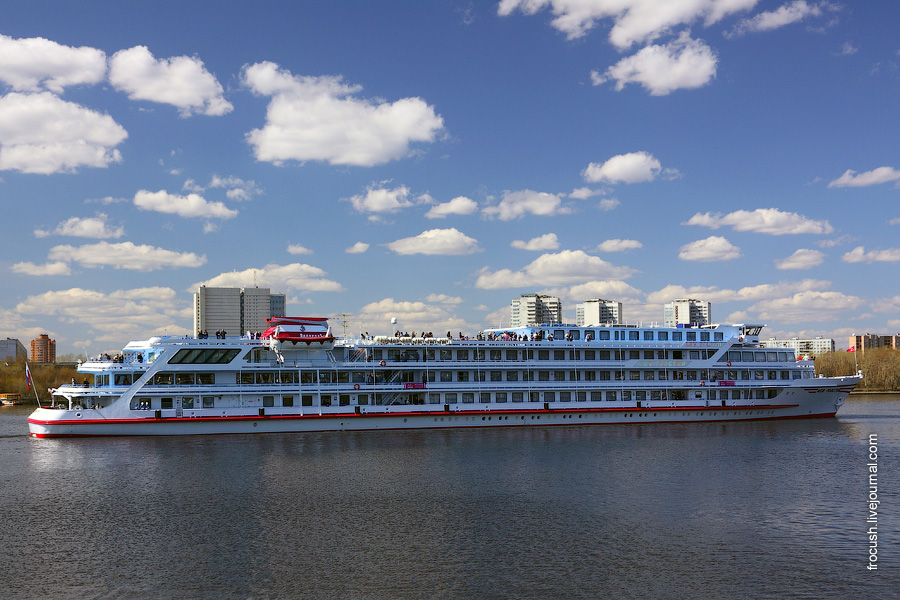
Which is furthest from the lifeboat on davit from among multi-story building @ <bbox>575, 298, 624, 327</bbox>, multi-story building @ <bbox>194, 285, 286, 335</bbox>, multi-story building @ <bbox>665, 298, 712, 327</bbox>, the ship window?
multi-story building @ <bbox>194, 285, 286, 335</bbox>

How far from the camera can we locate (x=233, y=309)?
632 ft

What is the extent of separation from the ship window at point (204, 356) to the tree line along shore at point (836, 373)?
300 feet

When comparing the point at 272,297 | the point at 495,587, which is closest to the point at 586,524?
the point at 495,587

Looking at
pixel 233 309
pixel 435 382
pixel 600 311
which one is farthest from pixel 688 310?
pixel 233 309

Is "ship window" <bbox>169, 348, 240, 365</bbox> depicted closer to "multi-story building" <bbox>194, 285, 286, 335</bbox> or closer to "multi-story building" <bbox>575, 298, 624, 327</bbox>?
"multi-story building" <bbox>575, 298, 624, 327</bbox>

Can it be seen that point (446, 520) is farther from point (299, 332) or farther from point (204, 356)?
point (204, 356)

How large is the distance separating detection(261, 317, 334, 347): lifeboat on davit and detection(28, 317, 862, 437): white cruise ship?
109 mm

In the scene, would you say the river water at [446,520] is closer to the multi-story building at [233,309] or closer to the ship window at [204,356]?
the ship window at [204,356]

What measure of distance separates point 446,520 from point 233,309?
17076 cm

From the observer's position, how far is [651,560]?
26797mm

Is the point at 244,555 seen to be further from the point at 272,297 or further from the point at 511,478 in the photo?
the point at 272,297

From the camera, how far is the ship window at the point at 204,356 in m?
58.3

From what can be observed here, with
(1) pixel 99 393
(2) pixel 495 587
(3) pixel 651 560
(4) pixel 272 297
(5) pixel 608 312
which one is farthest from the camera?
(4) pixel 272 297

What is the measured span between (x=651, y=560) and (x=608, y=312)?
2704 inches
